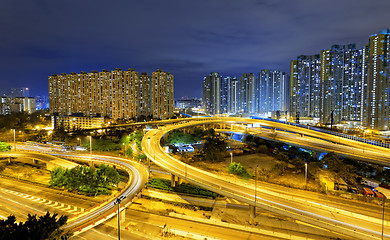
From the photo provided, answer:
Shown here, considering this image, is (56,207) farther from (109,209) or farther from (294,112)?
(294,112)

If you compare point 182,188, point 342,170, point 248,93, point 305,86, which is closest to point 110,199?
point 182,188

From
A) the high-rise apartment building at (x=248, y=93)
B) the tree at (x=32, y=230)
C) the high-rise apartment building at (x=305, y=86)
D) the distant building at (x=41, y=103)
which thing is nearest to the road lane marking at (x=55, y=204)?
the tree at (x=32, y=230)

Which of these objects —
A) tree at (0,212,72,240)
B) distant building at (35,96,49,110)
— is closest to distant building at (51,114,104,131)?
tree at (0,212,72,240)

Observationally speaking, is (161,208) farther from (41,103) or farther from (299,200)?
(41,103)

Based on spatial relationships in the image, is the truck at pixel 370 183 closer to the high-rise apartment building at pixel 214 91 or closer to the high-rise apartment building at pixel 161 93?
the high-rise apartment building at pixel 161 93

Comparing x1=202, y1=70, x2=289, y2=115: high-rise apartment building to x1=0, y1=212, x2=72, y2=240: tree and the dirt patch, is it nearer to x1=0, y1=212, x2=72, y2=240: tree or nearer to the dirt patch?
the dirt patch

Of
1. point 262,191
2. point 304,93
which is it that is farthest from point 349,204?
point 304,93
